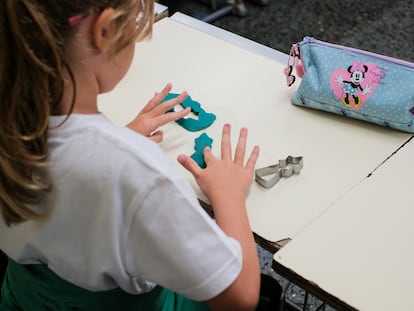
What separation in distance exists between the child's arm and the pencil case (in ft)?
0.56

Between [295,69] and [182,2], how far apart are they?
1.90 m

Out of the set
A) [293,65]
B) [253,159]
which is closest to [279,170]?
[253,159]

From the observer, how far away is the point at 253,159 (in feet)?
2.84

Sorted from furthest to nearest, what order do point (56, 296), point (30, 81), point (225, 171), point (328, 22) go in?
point (328, 22)
point (225, 171)
point (56, 296)
point (30, 81)

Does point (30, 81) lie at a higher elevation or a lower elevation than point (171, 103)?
higher

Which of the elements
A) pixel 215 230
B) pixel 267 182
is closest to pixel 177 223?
pixel 215 230

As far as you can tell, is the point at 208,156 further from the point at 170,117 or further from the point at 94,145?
the point at 94,145

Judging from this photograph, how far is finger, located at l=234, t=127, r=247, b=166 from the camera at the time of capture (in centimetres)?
87

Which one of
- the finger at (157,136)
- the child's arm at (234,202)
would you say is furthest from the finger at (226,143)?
the finger at (157,136)

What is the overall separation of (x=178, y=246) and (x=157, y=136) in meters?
0.36

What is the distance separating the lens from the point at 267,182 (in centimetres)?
84

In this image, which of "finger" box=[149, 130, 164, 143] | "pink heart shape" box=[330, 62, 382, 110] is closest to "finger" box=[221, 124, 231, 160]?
"finger" box=[149, 130, 164, 143]

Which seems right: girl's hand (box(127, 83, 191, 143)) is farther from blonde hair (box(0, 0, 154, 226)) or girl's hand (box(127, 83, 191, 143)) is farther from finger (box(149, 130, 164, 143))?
blonde hair (box(0, 0, 154, 226))

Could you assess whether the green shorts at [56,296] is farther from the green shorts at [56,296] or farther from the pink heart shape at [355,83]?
the pink heart shape at [355,83]
